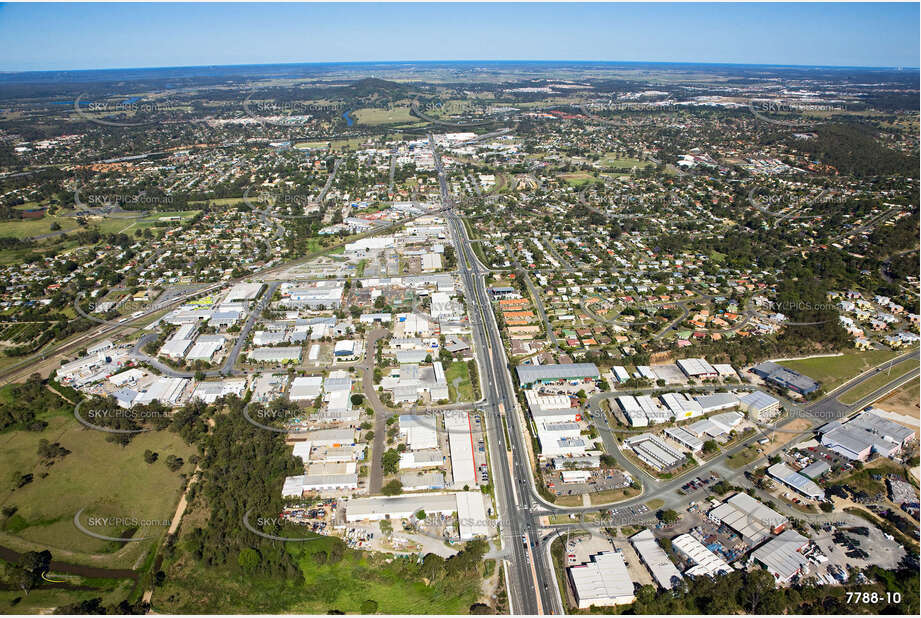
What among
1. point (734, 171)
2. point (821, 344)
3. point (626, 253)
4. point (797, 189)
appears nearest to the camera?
point (821, 344)

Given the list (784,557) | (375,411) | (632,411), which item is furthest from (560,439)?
(375,411)

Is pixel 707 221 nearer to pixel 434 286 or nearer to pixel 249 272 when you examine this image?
pixel 434 286

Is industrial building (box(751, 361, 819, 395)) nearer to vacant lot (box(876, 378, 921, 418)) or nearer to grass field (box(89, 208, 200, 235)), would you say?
vacant lot (box(876, 378, 921, 418))

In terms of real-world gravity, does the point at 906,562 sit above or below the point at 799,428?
below

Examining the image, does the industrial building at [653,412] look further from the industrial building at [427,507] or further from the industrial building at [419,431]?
the industrial building at [419,431]

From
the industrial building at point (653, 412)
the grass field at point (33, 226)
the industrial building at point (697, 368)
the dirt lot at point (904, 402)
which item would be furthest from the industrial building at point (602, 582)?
the grass field at point (33, 226)

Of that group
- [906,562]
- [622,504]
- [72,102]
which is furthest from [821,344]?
[72,102]

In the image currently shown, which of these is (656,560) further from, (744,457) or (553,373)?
(553,373)
